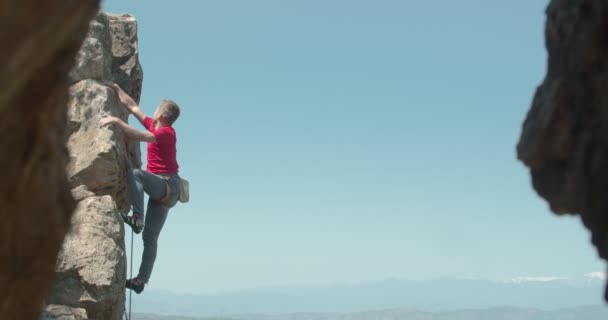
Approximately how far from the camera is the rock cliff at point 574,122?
7.89 m

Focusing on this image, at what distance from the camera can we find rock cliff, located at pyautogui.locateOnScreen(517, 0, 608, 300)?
7.89 metres

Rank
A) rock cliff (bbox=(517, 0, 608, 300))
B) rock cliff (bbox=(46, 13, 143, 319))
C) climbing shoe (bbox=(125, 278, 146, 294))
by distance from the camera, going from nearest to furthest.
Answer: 1. rock cliff (bbox=(517, 0, 608, 300))
2. rock cliff (bbox=(46, 13, 143, 319))
3. climbing shoe (bbox=(125, 278, 146, 294))

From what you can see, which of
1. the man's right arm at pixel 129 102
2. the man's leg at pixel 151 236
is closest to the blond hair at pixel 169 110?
the man's right arm at pixel 129 102

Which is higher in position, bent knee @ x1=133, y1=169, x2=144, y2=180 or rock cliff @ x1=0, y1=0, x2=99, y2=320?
bent knee @ x1=133, y1=169, x2=144, y2=180

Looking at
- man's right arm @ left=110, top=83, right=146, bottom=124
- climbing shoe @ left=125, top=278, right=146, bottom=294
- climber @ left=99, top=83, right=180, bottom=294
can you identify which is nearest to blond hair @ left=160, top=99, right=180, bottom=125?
climber @ left=99, top=83, right=180, bottom=294

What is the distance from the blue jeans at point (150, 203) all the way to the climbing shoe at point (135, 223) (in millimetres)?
103

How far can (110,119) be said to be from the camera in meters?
17.2

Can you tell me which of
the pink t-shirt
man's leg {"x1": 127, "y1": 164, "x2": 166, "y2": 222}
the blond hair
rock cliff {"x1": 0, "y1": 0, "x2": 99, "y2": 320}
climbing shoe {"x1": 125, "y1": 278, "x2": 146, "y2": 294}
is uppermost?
the blond hair

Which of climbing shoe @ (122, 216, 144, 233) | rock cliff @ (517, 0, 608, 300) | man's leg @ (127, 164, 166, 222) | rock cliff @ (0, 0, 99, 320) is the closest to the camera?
rock cliff @ (0, 0, 99, 320)

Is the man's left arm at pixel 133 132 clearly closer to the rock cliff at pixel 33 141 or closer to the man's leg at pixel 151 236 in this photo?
the man's leg at pixel 151 236

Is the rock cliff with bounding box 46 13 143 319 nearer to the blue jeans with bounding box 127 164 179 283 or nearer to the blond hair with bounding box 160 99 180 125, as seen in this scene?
the blue jeans with bounding box 127 164 179 283

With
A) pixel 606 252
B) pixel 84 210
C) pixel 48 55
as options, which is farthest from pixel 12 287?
pixel 84 210

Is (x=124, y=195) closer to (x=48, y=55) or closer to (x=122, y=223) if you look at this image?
(x=122, y=223)

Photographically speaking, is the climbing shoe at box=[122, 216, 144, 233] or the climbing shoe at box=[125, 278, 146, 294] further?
the climbing shoe at box=[125, 278, 146, 294]
